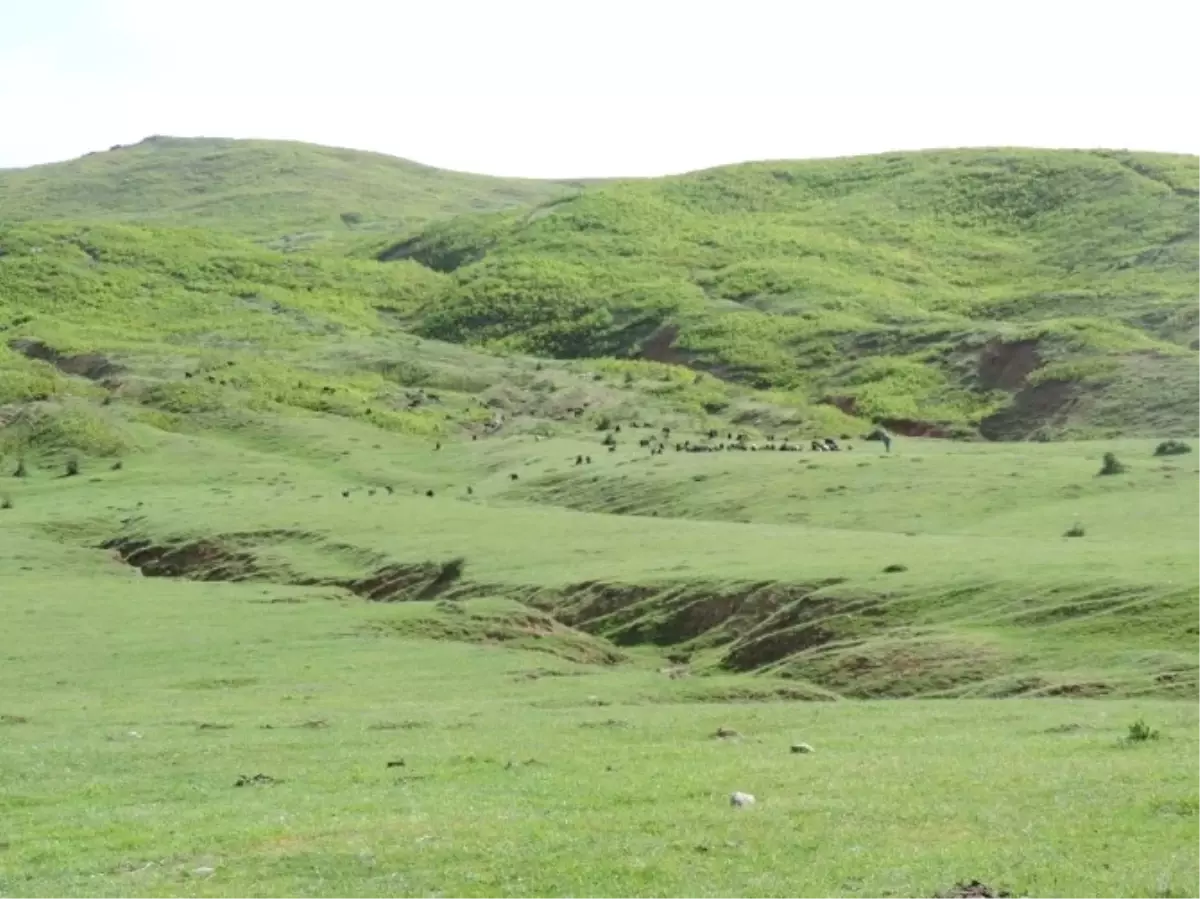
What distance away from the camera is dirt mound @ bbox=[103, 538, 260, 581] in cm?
6300

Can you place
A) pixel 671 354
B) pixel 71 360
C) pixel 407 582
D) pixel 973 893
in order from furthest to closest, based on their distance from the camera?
pixel 671 354 → pixel 71 360 → pixel 407 582 → pixel 973 893

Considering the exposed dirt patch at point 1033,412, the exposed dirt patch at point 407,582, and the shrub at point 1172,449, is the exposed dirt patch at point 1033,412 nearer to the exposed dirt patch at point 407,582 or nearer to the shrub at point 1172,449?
the shrub at point 1172,449

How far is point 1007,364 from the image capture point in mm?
126125

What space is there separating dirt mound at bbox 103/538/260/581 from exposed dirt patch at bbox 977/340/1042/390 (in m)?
72.8

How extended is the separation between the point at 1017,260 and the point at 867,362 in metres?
55.6

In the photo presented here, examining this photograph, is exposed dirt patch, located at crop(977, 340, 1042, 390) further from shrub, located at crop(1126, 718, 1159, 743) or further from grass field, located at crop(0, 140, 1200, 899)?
shrub, located at crop(1126, 718, 1159, 743)

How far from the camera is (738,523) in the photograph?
62.1m

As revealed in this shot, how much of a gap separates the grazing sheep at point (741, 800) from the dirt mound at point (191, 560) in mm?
43626

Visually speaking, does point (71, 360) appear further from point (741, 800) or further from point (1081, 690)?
point (741, 800)

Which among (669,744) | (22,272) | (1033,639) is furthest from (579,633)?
(22,272)

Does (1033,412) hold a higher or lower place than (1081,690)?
higher

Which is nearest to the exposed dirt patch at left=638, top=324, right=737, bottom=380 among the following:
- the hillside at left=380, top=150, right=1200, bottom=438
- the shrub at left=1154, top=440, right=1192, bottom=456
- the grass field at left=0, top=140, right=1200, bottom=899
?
the hillside at left=380, top=150, right=1200, bottom=438

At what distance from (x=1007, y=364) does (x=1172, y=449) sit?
51027mm

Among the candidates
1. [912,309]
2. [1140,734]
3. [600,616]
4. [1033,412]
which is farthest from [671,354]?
[1140,734]
